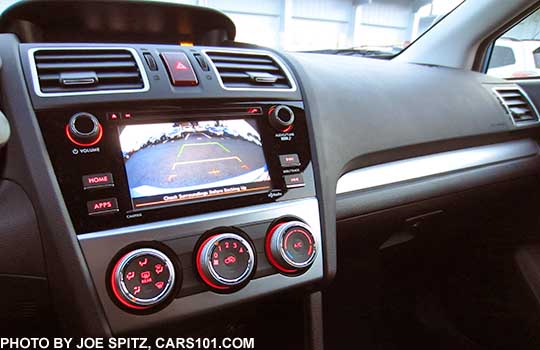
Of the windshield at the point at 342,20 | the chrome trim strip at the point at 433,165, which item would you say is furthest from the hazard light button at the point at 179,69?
the windshield at the point at 342,20

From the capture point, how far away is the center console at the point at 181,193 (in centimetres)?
68

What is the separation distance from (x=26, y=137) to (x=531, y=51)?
1.96 m

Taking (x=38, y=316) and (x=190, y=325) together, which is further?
(x=38, y=316)

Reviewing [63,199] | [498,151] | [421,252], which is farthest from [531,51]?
[63,199]

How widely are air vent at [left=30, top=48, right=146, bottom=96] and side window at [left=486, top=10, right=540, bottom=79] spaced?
1.48 m

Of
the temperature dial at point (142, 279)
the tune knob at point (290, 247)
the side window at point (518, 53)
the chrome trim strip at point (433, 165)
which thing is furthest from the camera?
the side window at point (518, 53)

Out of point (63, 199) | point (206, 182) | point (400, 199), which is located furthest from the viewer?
point (400, 199)

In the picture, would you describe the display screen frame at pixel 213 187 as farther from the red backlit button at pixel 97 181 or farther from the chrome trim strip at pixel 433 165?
the chrome trim strip at pixel 433 165

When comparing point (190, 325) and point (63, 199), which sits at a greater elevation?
point (63, 199)

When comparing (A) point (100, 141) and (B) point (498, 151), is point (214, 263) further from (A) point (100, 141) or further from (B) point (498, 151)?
(B) point (498, 151)

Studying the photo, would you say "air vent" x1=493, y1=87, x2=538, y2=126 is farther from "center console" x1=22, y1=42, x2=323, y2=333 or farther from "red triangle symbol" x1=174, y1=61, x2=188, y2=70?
"red triangle symbol" x1=174, y1=61, x2=188, y2=70

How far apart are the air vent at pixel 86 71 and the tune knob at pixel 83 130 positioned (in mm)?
49

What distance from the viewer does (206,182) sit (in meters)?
0.77

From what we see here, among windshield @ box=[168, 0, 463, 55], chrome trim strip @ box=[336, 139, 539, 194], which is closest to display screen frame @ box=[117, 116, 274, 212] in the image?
chrome trim strip @ box=[336, 139, 539, 194]
